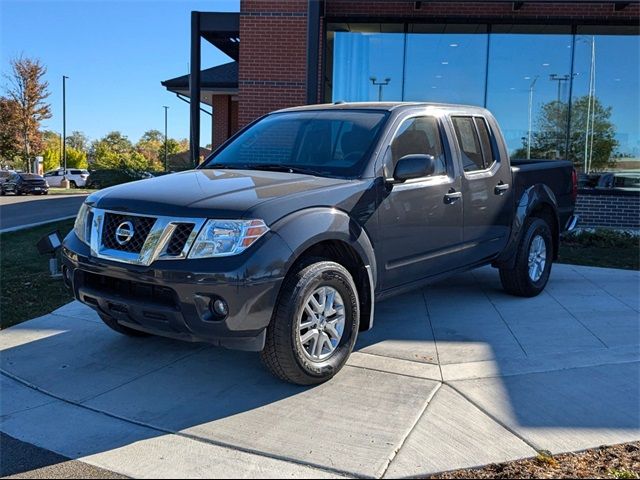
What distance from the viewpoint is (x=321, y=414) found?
3.77 metres

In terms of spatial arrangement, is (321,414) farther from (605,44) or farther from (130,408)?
(605,44)

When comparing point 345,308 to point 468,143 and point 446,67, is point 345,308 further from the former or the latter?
point 446,67

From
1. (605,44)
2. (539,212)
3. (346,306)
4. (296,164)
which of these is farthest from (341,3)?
(346,306)

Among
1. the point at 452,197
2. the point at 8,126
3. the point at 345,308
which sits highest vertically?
the point at 8,126

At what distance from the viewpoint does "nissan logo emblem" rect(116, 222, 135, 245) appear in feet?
12.8

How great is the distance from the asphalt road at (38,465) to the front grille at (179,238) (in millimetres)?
1257

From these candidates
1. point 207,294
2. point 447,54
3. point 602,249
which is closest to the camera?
point 207,294

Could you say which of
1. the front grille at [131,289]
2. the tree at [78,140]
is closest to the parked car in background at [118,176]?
the front grille at [131,289]

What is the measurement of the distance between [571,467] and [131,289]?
2.76m

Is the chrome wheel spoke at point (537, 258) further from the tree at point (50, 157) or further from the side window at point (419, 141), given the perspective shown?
the tree at point (50, 157)

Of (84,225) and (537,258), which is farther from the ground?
(84,225)


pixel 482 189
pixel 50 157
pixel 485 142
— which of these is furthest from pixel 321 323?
pixel 50 157

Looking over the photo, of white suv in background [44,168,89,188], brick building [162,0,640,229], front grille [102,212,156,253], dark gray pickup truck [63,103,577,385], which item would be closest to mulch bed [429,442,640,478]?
dark gray pickup truck [63,103,577,385]

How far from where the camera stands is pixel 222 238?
368 cm
